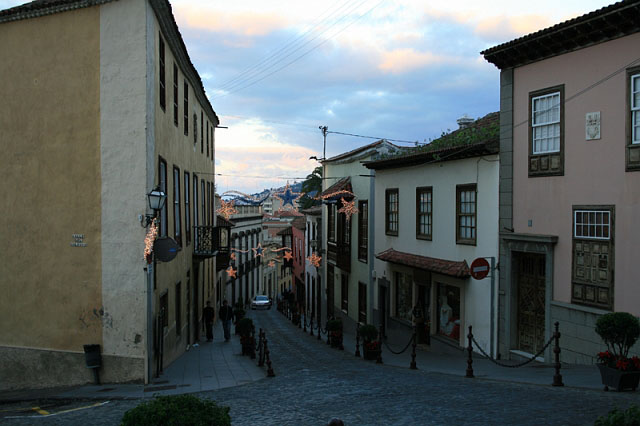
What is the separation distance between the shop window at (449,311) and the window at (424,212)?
6.35ft

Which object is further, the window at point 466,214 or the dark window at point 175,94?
the window at point 466,214

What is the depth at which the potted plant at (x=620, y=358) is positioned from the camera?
1030 cm

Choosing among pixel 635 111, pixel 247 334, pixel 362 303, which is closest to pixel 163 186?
pixel 247 334

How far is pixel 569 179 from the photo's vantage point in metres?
14.6

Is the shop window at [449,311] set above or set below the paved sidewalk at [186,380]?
above

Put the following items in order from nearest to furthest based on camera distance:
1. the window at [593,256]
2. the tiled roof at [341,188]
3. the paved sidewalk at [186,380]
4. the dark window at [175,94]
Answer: the paved sidewalk at [186,380]
the window at [593,256]
the dark window at [175,94]
the tiled roof at [341,188]

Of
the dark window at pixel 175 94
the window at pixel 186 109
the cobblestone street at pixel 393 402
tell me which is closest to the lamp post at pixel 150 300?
the cobblestone street at pixel 393 402

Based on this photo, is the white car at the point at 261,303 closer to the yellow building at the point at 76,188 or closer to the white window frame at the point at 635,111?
the yellow building at the point at 76,188

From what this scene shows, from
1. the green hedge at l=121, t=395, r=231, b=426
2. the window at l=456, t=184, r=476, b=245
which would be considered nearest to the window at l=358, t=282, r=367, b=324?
the window at l=456, t=184, r=476, b=245

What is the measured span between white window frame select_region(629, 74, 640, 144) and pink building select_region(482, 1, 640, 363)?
20mm

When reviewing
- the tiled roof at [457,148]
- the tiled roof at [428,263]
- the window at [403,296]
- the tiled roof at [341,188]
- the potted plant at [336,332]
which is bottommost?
the potted plant at [336,332]

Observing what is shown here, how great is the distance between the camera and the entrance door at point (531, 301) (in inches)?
620

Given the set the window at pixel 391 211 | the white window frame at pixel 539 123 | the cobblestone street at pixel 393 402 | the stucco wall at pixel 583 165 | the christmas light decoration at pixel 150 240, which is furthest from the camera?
the window at pixel 391 211

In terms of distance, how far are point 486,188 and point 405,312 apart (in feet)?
24.3
